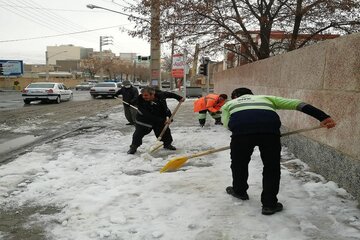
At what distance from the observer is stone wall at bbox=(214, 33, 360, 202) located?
464 centimetres

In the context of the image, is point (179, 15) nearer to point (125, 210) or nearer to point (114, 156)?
point (114, 156)

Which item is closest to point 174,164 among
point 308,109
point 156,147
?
point 156,147

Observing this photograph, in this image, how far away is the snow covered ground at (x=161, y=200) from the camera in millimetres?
3744

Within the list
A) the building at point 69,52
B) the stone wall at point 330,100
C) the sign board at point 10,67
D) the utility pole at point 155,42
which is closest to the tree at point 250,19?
the utility pole at point 155,42

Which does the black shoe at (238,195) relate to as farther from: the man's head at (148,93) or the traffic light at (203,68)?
the traffic light at (203,68)

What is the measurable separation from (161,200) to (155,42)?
10.9 meters

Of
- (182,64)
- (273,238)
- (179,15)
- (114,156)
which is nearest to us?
(273,238)

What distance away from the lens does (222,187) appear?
→ 5113 millimetres

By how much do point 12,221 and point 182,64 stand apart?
17.6 meters

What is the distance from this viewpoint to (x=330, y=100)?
212 inches

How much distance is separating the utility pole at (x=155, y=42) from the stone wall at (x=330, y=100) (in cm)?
505

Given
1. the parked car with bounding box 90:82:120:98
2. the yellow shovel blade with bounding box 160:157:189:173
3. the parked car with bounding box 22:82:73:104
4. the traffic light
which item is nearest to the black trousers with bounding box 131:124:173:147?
the yellow shovel blade with bounding box 160:157:189:173

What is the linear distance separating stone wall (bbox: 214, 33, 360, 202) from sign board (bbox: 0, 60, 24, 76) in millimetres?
52987

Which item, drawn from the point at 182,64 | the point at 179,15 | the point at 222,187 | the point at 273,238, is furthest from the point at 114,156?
the point at 182,64
